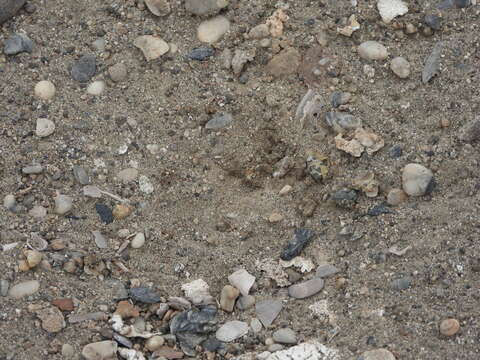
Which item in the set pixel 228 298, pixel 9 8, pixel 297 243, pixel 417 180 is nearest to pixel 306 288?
pixel 297 243

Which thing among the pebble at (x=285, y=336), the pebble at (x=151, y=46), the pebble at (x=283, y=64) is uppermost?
the pebble at (x=151, y=46)

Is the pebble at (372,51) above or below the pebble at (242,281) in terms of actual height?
above

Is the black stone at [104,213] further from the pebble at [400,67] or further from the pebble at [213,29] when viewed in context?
the pebble at [400,67]

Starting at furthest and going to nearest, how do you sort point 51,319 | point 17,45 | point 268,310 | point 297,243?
point 17,45 < point 297,243 < point 268,310 < point 51,319

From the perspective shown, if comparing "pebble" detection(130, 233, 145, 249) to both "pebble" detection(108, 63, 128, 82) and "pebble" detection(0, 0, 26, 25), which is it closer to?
"pebble" detection(108, 63, 128, 82)

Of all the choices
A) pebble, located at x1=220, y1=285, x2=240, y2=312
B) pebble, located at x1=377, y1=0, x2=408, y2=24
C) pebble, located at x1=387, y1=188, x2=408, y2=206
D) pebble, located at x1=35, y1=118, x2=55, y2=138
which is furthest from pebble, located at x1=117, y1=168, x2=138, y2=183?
pebble, located at x1=377, y1=0, x2=408, y2=24

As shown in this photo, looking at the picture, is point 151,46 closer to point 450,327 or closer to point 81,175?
point 81,175

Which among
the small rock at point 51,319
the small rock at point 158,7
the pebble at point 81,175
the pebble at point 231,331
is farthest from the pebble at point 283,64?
the small rock at point 51,319
